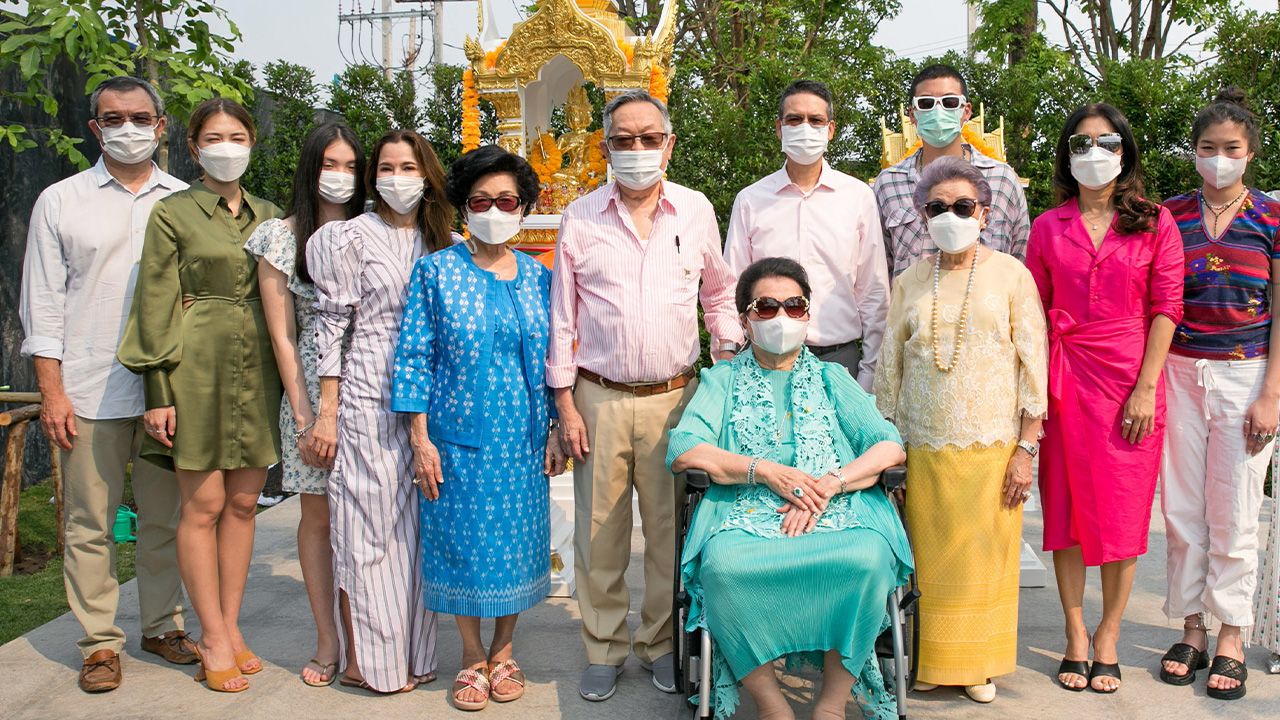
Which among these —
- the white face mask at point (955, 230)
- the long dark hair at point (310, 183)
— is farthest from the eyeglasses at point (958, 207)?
the long dark hair at point (310, 183)

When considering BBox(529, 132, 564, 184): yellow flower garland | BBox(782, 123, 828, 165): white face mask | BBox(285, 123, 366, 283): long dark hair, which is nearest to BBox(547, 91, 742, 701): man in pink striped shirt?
BBox(782, 123, 828, 165): white face mask

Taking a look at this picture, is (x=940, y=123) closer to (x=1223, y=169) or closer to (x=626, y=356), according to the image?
(x=1223, y=169)

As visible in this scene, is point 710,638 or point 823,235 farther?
point 823,235

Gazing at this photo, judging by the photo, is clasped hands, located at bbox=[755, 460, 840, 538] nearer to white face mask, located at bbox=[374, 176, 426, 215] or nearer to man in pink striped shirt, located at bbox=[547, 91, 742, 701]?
man in pink striped shirt, located at bbox=[547, 91, 742, 701]

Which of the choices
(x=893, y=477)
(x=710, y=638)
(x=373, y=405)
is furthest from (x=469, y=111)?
(x=710, y=638)

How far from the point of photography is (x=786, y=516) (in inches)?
128

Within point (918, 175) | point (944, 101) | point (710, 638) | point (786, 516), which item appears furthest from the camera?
point (918, 175)

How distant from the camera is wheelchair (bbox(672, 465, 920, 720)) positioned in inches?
121

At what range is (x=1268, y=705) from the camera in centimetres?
355

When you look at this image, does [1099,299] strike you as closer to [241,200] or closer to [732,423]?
[732,423]

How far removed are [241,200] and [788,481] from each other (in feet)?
7.39

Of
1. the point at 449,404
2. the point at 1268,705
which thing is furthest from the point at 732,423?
the point at 1268,705

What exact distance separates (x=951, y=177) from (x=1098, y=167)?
0.56 m

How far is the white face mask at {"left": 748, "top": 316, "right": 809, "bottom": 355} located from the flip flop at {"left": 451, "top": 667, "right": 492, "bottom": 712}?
151 cm
